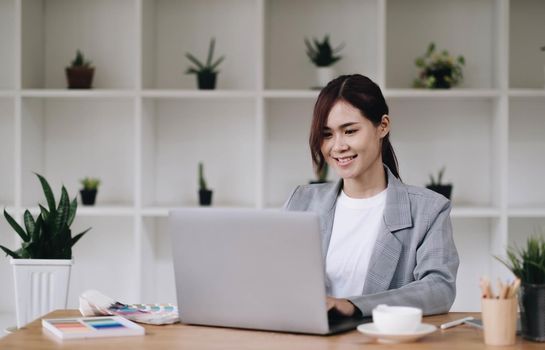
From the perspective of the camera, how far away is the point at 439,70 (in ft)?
12.3

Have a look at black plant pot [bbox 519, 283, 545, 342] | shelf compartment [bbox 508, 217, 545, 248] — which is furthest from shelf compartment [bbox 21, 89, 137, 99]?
black plant pot [bbox 519, 283, 545, 342]

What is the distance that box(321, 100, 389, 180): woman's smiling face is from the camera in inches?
91.7

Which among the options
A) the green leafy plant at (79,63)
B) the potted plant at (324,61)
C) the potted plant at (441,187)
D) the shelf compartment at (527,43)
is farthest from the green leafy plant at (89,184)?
the shelf compartment at (527,43)

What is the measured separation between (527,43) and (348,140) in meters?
2.02

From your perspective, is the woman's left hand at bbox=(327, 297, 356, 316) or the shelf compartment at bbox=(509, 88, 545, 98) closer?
the woman's left hand at bbox=(327, 297, 356, 316)

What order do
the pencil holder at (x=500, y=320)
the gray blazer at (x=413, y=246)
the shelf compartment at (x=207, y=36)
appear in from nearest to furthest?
the pencil holder at (x=500, y=320) < the gray blazer at (x=413, y=246) < the shelf compartment at (x=207, y=36)

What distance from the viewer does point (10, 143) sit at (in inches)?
165

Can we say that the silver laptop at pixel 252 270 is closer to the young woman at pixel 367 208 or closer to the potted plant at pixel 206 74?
the young woman at pixel 367 208

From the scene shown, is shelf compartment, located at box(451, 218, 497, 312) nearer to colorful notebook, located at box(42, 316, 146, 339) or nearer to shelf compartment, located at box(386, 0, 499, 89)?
shelf compartment, located at box(386, 0, 499, 89)

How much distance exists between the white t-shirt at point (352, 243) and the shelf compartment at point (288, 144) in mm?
1632

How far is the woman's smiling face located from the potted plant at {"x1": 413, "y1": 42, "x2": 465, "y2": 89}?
1497mm

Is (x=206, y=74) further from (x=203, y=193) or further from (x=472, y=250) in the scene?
(x=472, y=250)

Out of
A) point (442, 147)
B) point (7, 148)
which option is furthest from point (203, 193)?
point (442, 147)

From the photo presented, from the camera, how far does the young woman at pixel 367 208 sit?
2.22 metres
